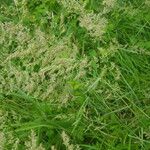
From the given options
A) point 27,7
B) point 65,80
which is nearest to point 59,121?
point 65,80

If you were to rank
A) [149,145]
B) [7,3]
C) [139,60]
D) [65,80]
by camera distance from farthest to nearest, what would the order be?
[7,3] < [139,60] < [65,80] < [149,145]

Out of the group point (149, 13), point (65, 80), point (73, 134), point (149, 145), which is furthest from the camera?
point (149, 13)

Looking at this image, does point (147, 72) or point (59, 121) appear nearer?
point (59, 121)

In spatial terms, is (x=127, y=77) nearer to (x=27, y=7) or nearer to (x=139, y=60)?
(x=139, y=60)

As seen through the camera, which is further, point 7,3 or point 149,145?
point 7,3

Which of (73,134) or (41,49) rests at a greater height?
(41,49)

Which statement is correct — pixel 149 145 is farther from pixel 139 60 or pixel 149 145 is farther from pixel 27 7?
pixel 27 7

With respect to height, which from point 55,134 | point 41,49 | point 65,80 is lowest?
point 55,134

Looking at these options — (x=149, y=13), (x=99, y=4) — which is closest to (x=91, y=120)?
(x=149, y=13)

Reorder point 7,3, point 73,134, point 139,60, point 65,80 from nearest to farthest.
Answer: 1. point 73,134
2. point 65,80
3. point 139,60
4. point 7,3
